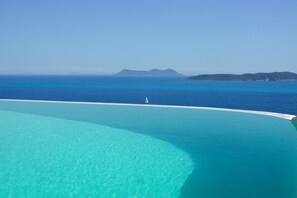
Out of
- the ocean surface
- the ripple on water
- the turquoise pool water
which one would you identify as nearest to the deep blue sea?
the turquoise pool water

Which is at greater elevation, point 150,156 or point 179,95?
point 150,156

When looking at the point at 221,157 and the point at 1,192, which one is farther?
the point at 221,157

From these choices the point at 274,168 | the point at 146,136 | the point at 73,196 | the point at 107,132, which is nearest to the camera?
the point at 73,196

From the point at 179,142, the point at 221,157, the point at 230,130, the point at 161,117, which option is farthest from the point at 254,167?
the point at 161,117

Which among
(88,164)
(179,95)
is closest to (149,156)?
(88,164)

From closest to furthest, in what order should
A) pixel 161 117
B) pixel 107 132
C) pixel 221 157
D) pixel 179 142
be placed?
pixel 221 157
pixel 179 142
pixel 107 132
pixel 161 117

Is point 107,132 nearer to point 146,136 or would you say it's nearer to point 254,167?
point 146,136

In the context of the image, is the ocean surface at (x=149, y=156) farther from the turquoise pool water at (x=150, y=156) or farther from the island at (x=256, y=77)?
the island at (x=256, y=77)

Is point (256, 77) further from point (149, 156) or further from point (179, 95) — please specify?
point (149, 156)

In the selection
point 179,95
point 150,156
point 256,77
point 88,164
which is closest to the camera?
point 88,164
